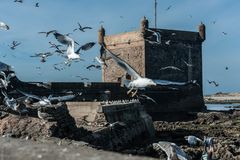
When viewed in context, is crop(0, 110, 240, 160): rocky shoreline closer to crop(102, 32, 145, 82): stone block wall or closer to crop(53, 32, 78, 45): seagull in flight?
crop(53, 32, 78, 45): seagull in flight

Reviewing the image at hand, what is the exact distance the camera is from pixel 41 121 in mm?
12672

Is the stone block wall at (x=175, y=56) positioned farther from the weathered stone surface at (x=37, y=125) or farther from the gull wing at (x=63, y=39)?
the gull wing at (x=63, y=39)

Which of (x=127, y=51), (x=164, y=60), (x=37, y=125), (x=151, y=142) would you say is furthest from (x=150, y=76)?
(x=37, y=125)

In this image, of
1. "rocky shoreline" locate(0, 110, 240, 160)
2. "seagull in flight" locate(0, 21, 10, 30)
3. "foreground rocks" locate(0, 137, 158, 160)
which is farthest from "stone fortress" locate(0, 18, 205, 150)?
"foreground rocks" locate(0, 137, 158, 160)

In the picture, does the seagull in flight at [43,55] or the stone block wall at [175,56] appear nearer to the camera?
the seagull in flight at [43,55]

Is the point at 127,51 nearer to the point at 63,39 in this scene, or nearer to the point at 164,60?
the point at 164,60

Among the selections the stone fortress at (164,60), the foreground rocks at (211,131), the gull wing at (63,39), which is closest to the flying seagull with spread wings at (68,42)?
the gull wing at (63,39)

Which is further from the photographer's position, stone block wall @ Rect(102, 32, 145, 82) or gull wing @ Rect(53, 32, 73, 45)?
stone block wall @ Rect(102, 32, 145, 82)

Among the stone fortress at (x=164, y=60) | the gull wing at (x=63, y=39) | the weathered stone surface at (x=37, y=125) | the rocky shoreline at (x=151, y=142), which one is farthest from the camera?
the stone fortress at (x=164, y=60)

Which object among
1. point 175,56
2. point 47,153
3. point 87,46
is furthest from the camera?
point 175,56

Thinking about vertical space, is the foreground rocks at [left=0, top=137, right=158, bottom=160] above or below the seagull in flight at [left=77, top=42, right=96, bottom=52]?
below

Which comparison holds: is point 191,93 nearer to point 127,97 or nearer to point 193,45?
point 193,45

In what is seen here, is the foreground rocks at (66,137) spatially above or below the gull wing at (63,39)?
below

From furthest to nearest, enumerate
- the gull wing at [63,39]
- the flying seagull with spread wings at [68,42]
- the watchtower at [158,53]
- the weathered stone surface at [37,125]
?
the watchtower at [158,53] → the weathered stone surface at [37,125] → the gull wing at [63,39] → the flying seagull with spread wings at [68,42]
